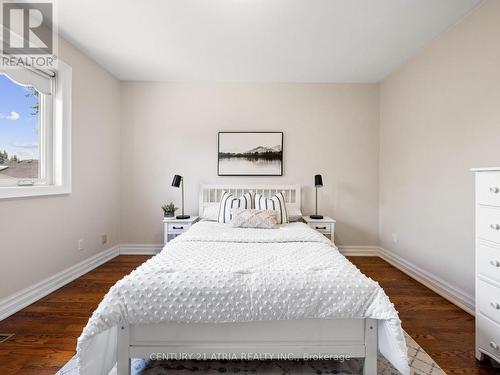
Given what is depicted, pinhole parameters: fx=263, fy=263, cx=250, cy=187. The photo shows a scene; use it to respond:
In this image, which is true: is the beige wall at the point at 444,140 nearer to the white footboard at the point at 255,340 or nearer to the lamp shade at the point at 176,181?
the white footboard at the point at 255,340

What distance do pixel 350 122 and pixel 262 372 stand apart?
3.40m

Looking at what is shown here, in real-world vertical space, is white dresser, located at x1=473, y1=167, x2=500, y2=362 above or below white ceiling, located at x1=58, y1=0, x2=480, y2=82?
below

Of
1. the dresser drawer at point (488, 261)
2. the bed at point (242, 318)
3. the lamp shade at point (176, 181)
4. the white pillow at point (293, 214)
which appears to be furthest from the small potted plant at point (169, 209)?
the dresser drawer at point (488, 261)

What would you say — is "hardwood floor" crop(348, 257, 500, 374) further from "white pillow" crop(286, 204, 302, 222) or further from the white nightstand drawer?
"white pillow" crop(286, 204, 302, 222)

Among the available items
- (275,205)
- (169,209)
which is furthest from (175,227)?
(275,205)

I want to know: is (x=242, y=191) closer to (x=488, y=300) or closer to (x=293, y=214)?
(x=293, y=214)

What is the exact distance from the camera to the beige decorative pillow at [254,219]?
2926 millimetres

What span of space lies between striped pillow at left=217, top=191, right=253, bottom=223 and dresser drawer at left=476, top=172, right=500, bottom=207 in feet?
7.44

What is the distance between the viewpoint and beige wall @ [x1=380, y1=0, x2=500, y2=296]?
217 cm

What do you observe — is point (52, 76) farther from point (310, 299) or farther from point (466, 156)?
point (466, 156)

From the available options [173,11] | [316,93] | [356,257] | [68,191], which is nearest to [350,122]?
[316,93]

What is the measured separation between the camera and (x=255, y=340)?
1.46 metres

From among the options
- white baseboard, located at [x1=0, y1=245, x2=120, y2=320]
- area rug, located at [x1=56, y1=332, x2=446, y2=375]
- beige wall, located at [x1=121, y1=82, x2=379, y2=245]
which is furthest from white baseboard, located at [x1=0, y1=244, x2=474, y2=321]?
area rug, located at [x1=56, y1=332, x2=446, y2=375]

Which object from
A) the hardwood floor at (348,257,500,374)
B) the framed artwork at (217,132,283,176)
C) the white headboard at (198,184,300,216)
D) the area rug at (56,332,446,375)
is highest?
the framed artwork at (217,132,283,176)
